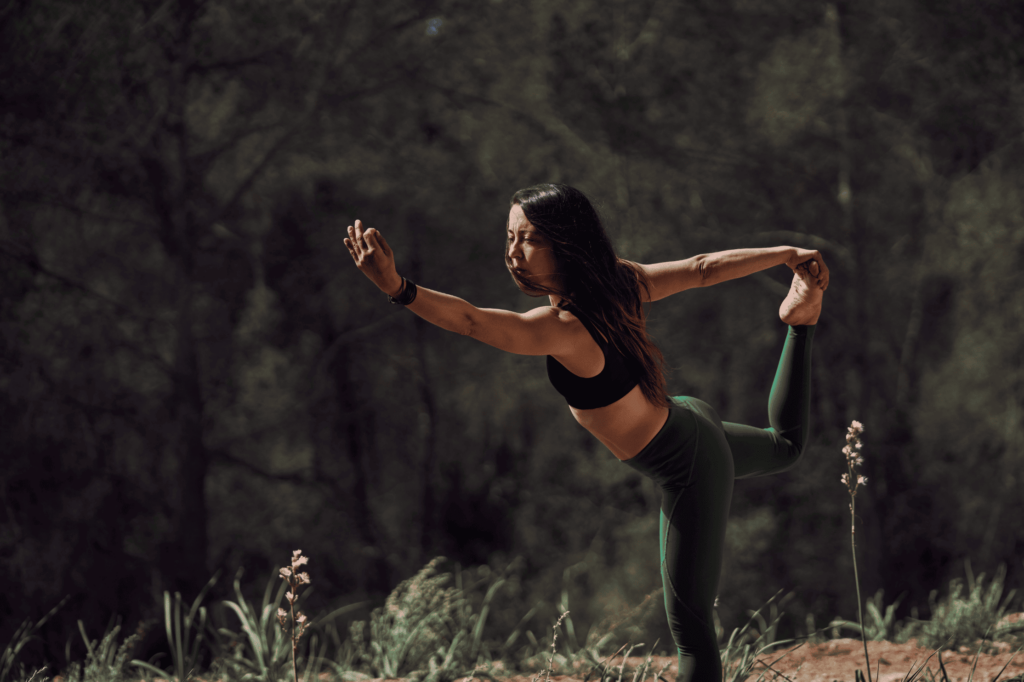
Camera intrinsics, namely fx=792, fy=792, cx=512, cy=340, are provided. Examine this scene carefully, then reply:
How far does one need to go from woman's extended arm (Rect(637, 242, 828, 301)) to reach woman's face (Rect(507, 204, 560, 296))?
323 millimetres

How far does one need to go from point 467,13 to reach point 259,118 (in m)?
2.04

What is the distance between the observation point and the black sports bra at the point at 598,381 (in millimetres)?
2080

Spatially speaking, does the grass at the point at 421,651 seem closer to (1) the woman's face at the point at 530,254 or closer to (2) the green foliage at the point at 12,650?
(2) the green foliage at the point at 12,650

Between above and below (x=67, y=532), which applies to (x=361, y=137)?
above

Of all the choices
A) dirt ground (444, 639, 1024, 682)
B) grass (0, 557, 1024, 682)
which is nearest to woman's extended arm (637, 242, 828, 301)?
grass (0, 557, 1024, 682)

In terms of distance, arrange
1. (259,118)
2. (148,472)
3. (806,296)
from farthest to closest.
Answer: (259,118)
(148,472)
(806,296)

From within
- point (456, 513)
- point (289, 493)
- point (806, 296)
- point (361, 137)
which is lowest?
point (456, 513)

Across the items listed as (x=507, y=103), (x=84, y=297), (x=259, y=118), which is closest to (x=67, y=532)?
(x=84, y=297)

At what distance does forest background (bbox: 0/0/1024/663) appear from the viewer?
5984mm

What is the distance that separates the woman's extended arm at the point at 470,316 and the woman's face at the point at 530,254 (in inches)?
5.5

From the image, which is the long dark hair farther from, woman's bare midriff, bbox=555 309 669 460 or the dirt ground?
the dirt ground

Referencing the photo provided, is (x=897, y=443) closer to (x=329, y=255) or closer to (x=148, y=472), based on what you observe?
(x=329, y=255)

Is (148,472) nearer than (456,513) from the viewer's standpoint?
Yes

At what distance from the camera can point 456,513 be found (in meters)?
7.76
